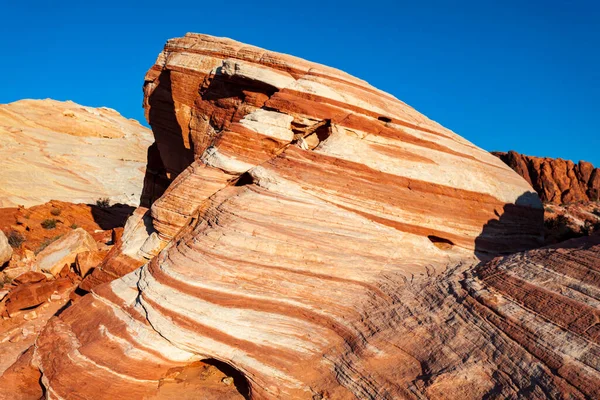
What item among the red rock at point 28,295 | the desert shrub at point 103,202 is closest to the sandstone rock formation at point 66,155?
the desert shrub at point 103,202

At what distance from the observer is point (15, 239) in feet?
54.3

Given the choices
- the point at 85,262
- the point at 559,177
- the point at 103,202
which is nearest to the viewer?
the point at 85,262

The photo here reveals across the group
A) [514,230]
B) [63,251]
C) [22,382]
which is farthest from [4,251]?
[514,230]

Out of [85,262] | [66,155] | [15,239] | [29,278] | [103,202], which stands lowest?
[29,278]

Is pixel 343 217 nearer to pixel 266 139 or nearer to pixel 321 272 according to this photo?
pixel 321 272

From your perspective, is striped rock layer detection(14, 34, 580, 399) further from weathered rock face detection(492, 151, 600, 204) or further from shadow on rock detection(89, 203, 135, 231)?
weathered rock face detection(492, 151, 600, 204)

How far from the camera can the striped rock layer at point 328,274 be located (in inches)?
201

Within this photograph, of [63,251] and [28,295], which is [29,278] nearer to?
[28,295]

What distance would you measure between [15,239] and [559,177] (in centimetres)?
5313

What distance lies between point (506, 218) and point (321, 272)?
4.84m

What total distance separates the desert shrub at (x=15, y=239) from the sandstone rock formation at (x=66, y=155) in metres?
7.62

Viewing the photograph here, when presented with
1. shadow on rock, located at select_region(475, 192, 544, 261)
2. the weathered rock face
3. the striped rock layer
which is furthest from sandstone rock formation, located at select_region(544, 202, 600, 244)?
the weathered rock face

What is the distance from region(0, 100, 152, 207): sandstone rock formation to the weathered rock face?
42942 mm

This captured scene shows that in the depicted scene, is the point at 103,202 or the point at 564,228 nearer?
the point at 564,228
